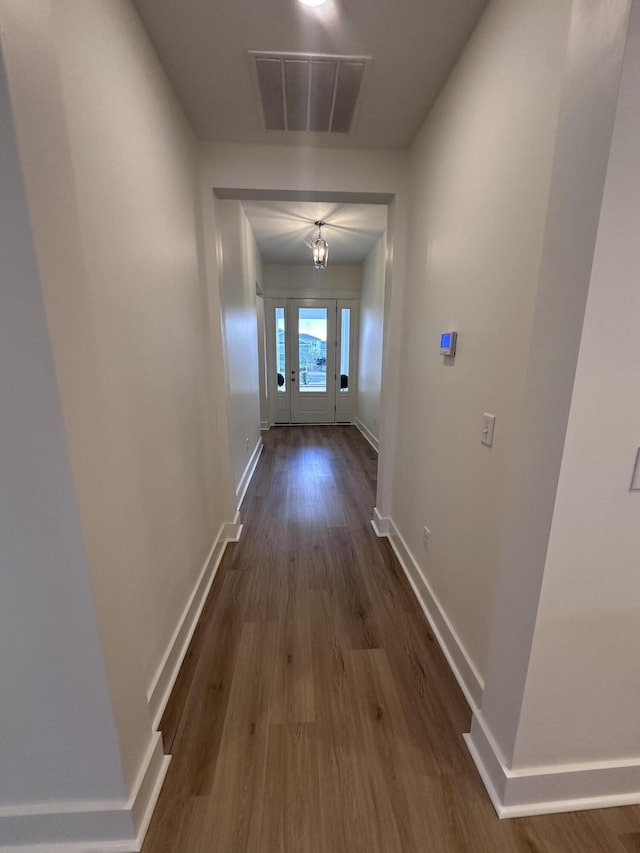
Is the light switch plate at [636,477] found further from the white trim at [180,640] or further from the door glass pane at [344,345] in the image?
the door glass pane at [344,345]

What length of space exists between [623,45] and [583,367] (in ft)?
1.95

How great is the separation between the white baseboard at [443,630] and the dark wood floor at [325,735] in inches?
1.8

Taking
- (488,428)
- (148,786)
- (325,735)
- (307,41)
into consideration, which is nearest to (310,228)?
(307,41)

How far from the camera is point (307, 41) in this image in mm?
1374

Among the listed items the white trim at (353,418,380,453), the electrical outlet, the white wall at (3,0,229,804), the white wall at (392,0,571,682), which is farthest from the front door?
the electrical outlet

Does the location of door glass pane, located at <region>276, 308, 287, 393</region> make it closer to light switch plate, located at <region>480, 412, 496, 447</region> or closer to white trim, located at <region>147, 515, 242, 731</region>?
white trim, located at <region>147, 515, 242, 731</region>

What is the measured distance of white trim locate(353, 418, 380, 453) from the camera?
16.0 feet

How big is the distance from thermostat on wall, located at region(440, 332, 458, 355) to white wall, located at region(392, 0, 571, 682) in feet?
0.12

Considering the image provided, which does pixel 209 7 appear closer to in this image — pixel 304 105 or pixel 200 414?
pixel 304 105

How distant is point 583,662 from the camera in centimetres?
96

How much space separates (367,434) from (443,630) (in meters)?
3.83

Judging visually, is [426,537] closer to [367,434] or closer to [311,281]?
[367,434]

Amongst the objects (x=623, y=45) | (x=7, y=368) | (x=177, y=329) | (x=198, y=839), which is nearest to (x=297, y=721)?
(x=198, y=839)

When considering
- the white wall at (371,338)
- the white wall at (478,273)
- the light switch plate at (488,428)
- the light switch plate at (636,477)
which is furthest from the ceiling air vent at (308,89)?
the white wall at (371,338)
